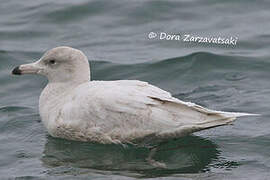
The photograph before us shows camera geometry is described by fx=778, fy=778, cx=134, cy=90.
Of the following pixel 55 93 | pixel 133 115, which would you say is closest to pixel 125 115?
pixel 133 115

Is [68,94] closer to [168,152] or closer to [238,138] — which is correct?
[168,152]

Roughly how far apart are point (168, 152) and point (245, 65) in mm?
3696

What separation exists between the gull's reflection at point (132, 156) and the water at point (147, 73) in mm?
12

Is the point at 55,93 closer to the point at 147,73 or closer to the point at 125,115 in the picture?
the point at 125,115

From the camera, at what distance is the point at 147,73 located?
12188 mm

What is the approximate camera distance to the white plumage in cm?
863

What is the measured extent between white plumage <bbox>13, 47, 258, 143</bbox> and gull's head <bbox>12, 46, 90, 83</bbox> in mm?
292

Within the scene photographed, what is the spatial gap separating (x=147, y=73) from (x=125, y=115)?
355 centimetres

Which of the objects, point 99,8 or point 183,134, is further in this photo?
point 99,8

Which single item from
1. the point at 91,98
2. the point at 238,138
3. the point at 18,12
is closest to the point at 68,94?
the point at 91,98

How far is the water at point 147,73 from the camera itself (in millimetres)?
8625

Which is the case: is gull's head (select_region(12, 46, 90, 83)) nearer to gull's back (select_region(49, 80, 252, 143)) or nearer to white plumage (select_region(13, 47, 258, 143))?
white plumage (select_region(13, 47, 258, 143))

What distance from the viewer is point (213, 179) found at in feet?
26.3

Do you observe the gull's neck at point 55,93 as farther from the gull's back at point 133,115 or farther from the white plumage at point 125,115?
the gull's back at point 133,115
